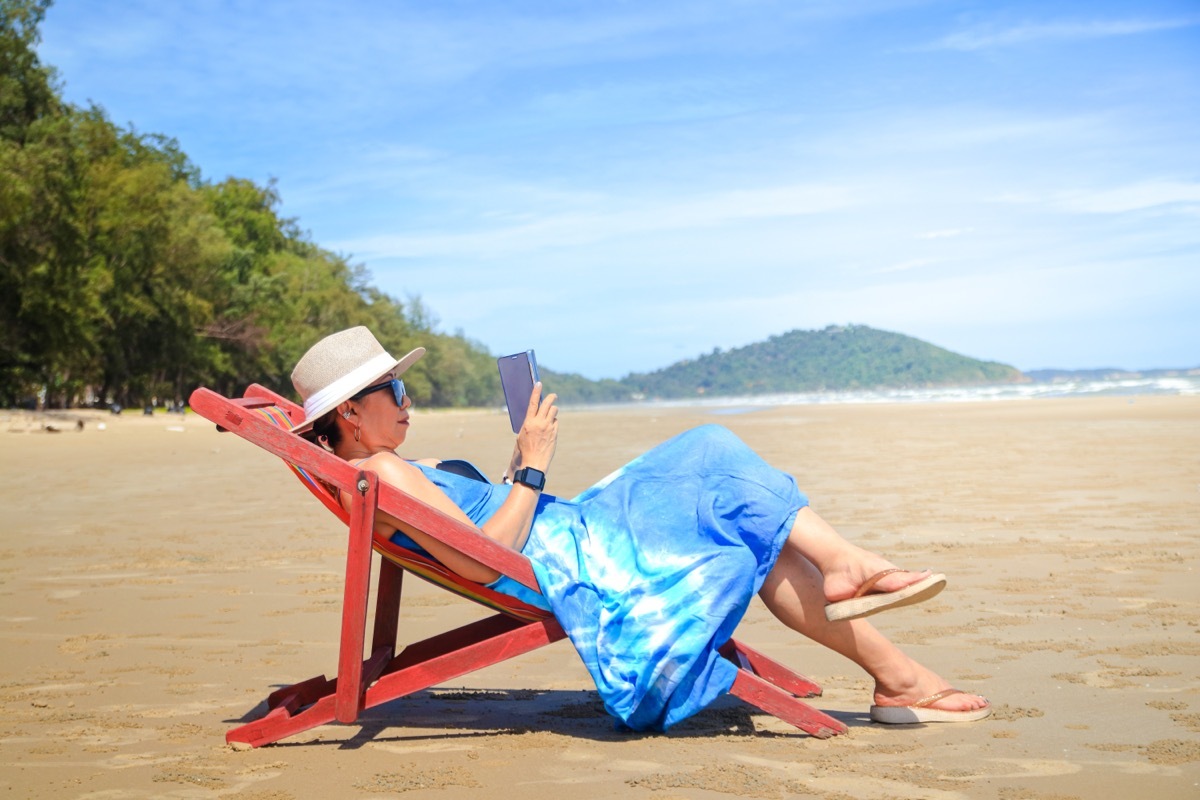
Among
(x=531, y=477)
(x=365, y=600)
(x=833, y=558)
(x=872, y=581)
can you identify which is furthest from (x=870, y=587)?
(x=365, y=600)

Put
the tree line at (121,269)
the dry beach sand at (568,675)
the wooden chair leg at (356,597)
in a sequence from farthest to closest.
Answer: the tree line at (121,269)
the wooden chair leg at (356,597)
the dry beach sand at (568,675)

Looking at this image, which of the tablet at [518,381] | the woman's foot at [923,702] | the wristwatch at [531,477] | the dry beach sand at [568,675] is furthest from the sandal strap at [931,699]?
the tablet at [518,381]

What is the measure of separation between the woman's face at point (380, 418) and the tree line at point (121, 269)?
27441mm

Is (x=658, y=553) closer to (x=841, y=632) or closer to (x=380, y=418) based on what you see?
(x=841, y=632)

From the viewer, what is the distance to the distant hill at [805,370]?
15112cm

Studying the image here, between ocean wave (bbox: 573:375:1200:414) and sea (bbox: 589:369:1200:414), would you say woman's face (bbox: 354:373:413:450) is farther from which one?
sea (bbox: 589:369:1200:414)

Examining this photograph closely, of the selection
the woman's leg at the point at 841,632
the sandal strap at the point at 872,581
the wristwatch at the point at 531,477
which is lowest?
the woman's leg at the point at 841,632

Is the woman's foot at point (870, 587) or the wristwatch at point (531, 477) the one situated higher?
the wristwatch at point (531, 477)

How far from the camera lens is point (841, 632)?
3.53 m

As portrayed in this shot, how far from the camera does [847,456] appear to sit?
15.9 meters

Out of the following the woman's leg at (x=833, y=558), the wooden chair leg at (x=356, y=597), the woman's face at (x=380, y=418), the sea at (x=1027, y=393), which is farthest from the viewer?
the sea at (x=1027, y=393)

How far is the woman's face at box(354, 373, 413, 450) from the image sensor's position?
3617mm

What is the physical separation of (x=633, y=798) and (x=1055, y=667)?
2077 mm

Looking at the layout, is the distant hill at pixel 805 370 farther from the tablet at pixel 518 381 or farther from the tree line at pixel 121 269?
the tablet at pixel 518 381
